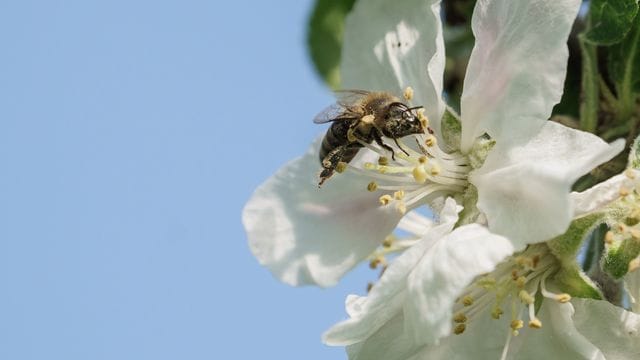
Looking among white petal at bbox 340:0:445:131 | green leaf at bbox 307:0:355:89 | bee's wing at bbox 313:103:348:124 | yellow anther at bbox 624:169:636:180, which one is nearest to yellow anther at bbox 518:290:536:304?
yellow anther at bbox 624:169:636:180

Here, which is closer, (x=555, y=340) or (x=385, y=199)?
(x=555, y=340)

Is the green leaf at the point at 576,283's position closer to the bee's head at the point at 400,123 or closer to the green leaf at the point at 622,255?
the green leaf at the point at 622,255

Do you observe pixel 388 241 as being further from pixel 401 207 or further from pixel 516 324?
pixel 516 324

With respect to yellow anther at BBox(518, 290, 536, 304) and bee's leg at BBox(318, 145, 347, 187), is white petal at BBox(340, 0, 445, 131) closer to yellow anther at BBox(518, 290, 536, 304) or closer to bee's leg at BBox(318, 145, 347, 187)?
bee's leg at BBox(318, 145, 347, 187)

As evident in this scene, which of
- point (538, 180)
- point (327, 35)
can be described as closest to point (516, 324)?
point (538, 180)

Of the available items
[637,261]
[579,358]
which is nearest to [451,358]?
[579,358]

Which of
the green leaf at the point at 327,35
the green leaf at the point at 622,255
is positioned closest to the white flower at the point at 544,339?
the green leaf at the point at 622,255
